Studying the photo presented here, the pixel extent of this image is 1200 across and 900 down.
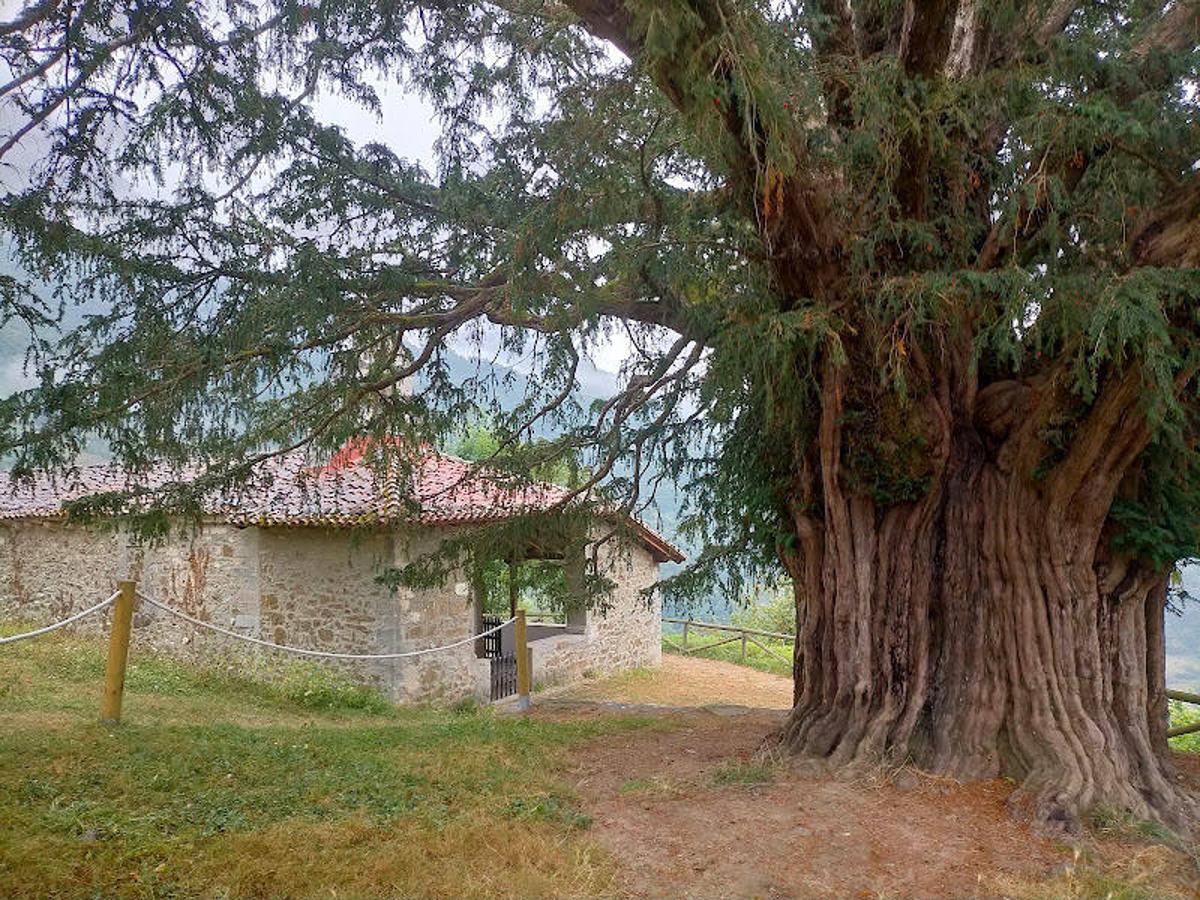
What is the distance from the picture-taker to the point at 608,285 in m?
5.83

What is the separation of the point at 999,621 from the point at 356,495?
27.1 feet

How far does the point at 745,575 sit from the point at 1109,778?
328 centimetres

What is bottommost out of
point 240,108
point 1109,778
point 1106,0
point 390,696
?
point 390,696

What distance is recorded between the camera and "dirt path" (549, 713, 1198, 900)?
11.8 feet

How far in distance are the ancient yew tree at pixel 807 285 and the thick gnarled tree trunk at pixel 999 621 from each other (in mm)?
18

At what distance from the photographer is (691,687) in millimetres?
15289

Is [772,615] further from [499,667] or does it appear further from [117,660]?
[117,660]

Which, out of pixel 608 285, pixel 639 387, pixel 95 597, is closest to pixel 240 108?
pixel 608 285

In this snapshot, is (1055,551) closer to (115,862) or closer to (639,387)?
(639,387)

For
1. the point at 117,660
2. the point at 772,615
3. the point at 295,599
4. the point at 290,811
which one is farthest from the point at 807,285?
the point at 772,615

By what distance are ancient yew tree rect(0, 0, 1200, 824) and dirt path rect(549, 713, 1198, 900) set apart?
32 cm

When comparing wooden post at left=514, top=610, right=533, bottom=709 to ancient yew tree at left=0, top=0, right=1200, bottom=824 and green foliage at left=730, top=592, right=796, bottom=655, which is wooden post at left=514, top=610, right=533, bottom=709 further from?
green foliage at left=730, top=592, right=796, bottom=655

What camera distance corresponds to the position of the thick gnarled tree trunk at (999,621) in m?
4.59

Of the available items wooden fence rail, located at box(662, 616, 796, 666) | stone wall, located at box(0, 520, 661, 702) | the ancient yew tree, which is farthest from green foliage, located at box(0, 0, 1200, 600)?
wooden fence rail, located at box(662, 616, 796, 666)
